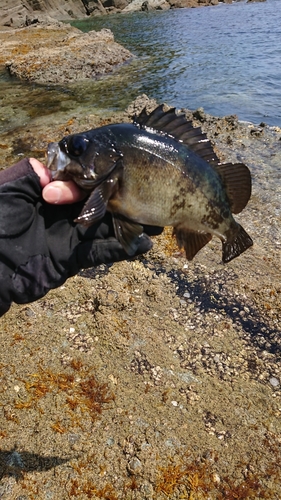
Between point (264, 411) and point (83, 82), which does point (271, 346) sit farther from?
point (83, 82)

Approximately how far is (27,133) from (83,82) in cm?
793

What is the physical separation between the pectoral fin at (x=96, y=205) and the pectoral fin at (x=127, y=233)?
9.3 inches

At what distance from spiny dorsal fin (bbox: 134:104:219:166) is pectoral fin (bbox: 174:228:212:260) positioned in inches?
25.0

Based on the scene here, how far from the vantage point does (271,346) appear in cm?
497

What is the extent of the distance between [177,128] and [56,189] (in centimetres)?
120

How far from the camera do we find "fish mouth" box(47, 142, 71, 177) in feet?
9.11

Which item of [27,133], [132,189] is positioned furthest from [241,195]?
[27,133]

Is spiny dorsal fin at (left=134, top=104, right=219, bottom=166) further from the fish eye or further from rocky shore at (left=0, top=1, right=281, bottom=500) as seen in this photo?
rocky shore at (left=0, top=1, right=281, bottom=500)

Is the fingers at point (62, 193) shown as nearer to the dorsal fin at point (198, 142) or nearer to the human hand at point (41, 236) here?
the human hand at point (41, 236)

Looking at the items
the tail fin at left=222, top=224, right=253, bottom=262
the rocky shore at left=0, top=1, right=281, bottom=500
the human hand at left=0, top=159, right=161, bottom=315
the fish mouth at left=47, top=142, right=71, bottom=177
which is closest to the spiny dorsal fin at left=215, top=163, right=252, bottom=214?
the tail fin at left=222, top=224, right=253, bottom=262

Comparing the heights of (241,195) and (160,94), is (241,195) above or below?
above

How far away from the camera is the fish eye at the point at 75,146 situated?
2.79 m

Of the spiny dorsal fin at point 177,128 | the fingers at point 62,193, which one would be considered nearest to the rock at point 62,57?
the spiny dorsal fin at point 177,128

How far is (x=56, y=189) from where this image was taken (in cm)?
276
